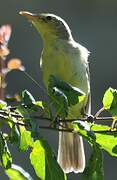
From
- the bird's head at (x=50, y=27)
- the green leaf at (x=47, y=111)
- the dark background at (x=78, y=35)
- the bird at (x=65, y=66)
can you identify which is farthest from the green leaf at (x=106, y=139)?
the dark background at (x=78, y=35)

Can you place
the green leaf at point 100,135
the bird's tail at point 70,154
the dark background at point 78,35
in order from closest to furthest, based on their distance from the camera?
the green leaf at point 100,135 < the bird's tail at point 70,154 < the dark background at point 78,35

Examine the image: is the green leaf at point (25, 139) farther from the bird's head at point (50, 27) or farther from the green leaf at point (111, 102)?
the bird's head at point (50, 27)

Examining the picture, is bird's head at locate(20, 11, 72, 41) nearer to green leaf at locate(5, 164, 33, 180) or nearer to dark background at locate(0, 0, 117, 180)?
green leaf at locate(5, 164, 33, 180)

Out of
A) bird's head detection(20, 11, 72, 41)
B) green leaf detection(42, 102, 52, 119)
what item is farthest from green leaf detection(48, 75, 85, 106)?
bird's head detection(20, 11, 72, 41)

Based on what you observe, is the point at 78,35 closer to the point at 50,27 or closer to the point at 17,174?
the point at 50,27

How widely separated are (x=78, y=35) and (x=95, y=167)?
603cm

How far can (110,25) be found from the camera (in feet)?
26.5

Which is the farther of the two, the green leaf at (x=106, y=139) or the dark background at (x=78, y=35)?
the dark background at (x=78, y=35)

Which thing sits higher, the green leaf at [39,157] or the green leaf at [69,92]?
the green leaf at [69,92]

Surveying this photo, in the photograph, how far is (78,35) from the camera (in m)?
7.78

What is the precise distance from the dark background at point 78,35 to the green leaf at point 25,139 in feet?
15.4

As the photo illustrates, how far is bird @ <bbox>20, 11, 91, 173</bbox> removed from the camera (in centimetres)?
284

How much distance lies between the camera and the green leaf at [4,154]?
1.74 metres

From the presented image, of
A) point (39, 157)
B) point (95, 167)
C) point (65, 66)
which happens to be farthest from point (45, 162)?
point (65, 66)
